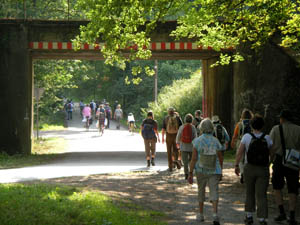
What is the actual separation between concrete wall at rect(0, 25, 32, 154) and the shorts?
44.1 ft

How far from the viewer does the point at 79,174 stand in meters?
14.6

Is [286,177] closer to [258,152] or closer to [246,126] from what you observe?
[258,152]

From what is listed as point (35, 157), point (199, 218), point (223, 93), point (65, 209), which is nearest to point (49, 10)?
point (223, 93)

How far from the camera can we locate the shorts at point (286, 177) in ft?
27.0

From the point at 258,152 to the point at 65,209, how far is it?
2907 millimetres

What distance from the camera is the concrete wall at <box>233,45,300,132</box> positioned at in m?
13.2

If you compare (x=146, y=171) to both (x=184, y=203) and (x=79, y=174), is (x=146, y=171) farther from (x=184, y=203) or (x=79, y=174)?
(x=184, y=203)

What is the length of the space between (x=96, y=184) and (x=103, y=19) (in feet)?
12.3

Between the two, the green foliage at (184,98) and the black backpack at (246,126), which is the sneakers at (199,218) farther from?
the green foliage at (184,98)

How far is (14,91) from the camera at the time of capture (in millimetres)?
20109

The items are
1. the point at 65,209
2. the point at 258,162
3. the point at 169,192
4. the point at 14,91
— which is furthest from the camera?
the point at 14,91

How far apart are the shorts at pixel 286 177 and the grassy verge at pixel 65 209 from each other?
1.90m

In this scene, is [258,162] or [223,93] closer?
[258,162]

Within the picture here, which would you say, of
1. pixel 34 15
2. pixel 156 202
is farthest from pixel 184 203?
pixel 34 15
